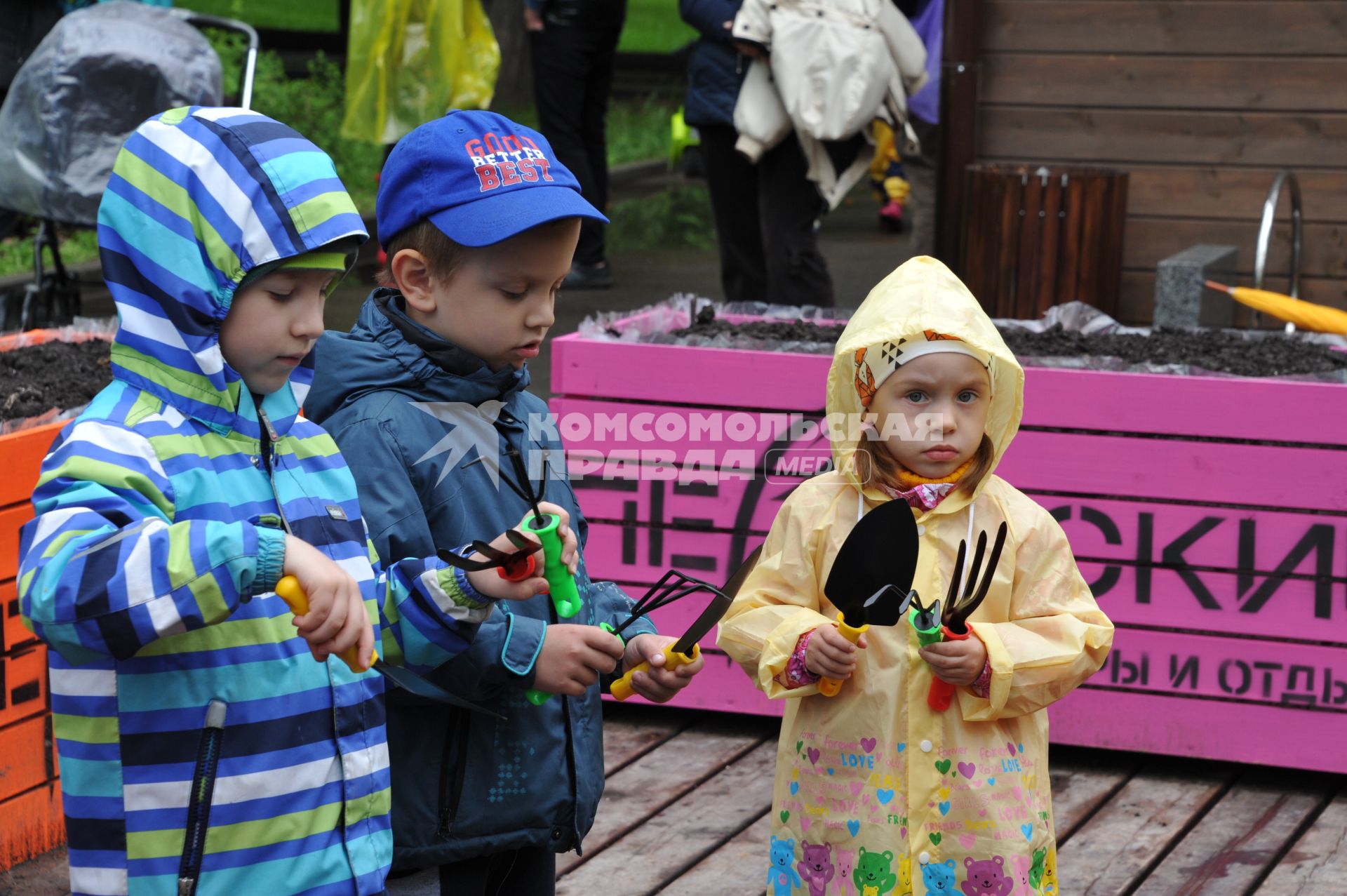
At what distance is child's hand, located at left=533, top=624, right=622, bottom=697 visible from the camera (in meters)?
2.11

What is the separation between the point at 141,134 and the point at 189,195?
111 mm

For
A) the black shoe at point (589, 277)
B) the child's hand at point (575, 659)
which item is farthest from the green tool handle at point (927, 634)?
the black shoe at point (589, 277)

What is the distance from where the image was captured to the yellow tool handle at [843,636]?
234cm

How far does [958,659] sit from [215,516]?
3.69ft

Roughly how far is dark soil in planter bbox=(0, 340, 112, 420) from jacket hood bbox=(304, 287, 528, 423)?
1329 millimetres

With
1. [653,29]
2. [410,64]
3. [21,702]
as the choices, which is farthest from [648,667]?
[653,29]

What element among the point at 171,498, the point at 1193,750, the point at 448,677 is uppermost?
the point at 171,498

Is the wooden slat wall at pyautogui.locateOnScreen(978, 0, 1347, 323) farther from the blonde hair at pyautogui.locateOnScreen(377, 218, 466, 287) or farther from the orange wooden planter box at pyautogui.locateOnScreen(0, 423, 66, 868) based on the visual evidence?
the blonde hair at pyautogui.locateOnScreen(377, 218, 466, 287)

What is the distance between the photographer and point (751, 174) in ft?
21.5

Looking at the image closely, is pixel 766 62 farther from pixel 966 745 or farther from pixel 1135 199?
pixel 966 745

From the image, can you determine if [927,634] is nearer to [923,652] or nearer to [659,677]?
[923,652]

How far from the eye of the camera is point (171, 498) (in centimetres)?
179

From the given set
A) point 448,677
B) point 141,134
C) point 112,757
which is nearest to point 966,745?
point 448,677

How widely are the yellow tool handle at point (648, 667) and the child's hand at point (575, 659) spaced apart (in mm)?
57
